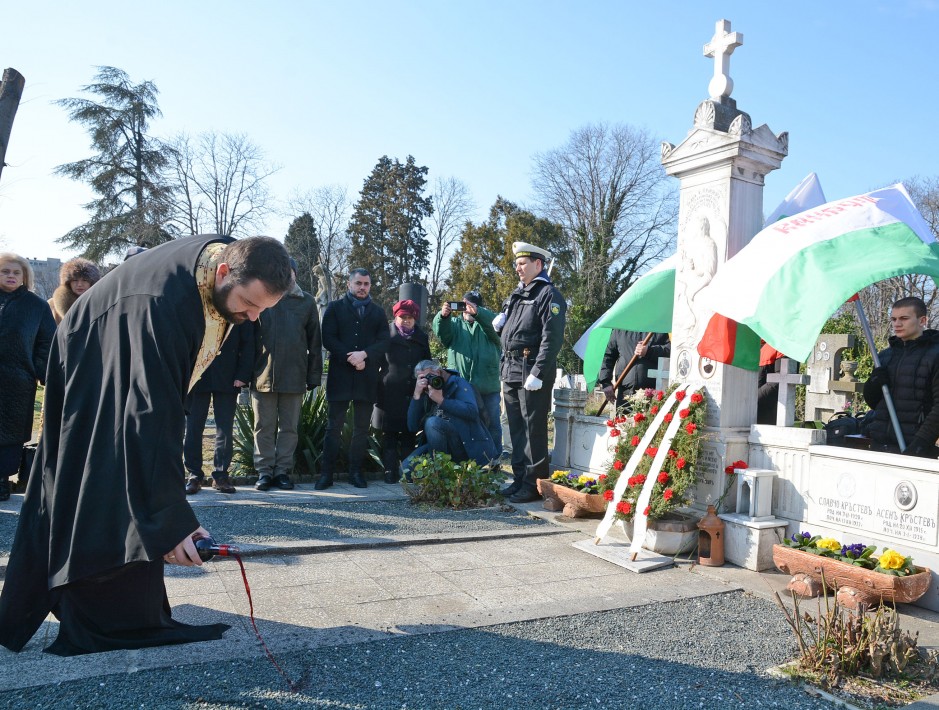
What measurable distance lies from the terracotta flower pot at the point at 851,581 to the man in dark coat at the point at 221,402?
14.4ft

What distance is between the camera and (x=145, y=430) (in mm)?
2559

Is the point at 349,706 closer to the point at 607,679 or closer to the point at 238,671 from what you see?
the point at 238,671

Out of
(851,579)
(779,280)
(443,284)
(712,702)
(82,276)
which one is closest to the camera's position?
(712,702)

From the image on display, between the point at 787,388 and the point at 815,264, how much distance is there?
36.3 inches

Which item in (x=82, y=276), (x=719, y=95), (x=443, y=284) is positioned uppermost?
(x=443, y=284)

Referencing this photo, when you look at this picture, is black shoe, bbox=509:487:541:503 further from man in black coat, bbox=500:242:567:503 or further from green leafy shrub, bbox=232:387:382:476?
green leafy shrub, bbox=232:387:382:476

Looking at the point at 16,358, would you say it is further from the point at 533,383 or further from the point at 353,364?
the point at 533,383

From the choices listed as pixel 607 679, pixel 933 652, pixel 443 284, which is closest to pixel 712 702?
pixel 607 679

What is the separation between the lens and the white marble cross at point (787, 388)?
4.97m

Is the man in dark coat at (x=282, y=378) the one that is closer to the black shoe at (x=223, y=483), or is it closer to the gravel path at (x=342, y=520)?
the black shoe at (x=223, y=483)

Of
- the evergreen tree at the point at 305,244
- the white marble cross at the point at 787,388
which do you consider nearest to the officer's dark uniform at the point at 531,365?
the white marble cross at the point at 787,388

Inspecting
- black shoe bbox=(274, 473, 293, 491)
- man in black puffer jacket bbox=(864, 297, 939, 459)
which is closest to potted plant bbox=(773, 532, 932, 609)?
man in black puffer jacket bbox=(864, 297, 939, 459)

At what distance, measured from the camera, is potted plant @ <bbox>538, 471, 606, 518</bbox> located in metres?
5.71

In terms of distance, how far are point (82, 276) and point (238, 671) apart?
398 centimetres
